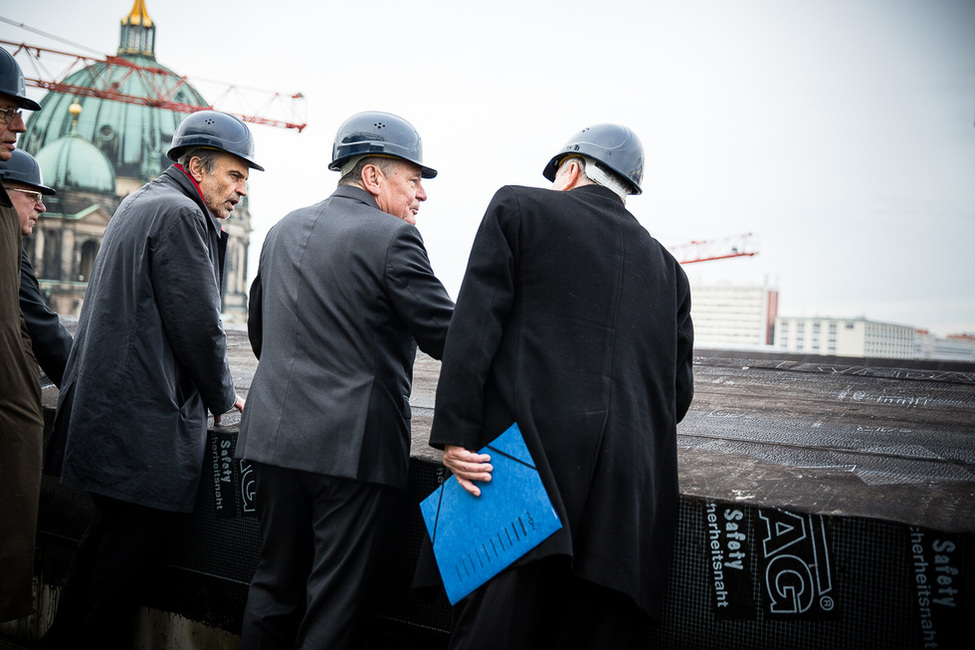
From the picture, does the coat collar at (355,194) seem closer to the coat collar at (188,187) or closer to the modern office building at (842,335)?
the coat collar at (188,187)

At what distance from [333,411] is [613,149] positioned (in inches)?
51.7

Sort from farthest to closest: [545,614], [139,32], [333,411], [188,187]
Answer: [139,32], [188,187], [333,411], [545,614]

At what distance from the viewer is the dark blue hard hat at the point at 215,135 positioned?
3.67 m

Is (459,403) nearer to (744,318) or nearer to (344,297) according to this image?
(344,297)

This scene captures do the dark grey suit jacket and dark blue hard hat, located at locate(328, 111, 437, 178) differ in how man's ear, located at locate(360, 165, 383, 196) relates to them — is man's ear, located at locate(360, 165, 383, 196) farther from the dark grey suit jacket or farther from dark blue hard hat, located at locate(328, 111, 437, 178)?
the dark grey suit jacket

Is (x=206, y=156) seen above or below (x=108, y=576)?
above

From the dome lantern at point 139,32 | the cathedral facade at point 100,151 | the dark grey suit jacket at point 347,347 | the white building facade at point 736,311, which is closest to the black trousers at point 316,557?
the dark grey suit jacket at point 347,347

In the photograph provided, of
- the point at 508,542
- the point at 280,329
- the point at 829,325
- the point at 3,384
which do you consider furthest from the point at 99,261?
the point at 829,325

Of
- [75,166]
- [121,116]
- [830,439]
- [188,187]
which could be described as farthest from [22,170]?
[121,116]

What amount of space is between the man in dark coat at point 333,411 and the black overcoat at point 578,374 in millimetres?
400

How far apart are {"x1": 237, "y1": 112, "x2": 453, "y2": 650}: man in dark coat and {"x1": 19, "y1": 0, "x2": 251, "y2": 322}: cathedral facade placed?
59.7 m

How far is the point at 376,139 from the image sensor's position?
10.8ft

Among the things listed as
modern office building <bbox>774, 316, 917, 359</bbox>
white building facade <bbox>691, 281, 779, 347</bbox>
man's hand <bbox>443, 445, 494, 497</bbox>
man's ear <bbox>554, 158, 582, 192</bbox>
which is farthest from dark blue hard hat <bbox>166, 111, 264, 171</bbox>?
white building facade <bbox>691, 281, 779, 347</bbox>

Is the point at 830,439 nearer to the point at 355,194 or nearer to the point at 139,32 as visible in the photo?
the point at 355,194
